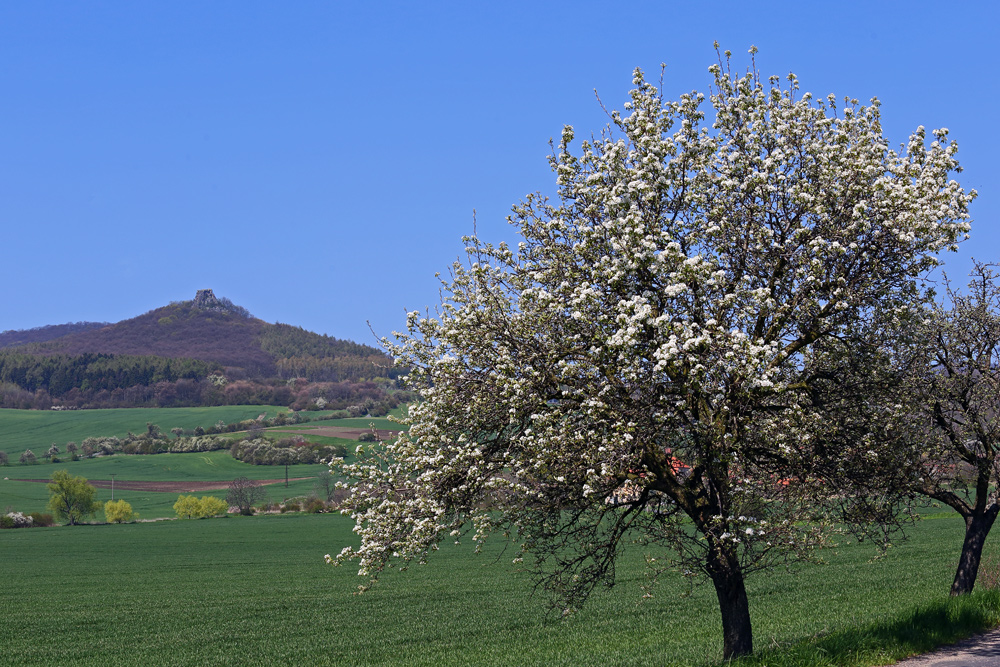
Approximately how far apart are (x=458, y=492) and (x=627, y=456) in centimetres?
319

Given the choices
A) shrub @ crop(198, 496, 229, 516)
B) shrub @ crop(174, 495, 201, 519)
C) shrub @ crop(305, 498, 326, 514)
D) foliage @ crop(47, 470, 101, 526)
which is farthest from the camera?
shrub @ crop(198, 496, 229, 516)

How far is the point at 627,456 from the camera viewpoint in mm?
12508

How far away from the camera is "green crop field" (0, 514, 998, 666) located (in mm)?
27234

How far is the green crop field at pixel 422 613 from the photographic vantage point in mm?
27234

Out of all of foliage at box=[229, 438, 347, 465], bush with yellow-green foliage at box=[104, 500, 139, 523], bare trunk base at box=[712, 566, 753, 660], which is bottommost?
bush with yellow-green foliage at box=[104, 500, 139, 523]

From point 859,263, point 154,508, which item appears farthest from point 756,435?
point 154,508

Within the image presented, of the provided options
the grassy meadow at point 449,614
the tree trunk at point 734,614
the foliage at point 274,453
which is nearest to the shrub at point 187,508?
the foliage at point 274,453

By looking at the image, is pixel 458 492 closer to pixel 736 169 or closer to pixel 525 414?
pixel 525 414

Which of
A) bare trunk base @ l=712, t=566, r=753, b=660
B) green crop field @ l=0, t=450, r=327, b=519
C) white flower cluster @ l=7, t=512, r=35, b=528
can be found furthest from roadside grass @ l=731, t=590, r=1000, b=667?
green crop field @ l=0, t=450, r=327, b=519

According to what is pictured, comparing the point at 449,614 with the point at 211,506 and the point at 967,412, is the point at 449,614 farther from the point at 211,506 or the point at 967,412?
the point at 211,506

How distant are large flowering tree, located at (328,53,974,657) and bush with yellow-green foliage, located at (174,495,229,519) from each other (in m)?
135

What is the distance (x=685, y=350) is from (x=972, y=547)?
13606mm

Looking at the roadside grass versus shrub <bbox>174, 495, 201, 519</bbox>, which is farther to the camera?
shrub <bbox>174, 495, 201, 519</bbox>

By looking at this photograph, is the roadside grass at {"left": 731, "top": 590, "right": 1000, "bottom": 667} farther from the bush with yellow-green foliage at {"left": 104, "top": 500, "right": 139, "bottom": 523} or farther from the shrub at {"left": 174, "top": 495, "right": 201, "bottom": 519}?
the shrub at {"left": 174, "top": 495, "right": 201, "bottom": 519}
